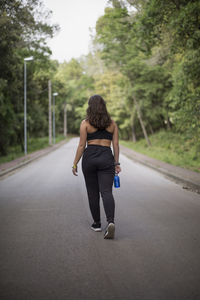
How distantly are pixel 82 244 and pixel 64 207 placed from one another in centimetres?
265

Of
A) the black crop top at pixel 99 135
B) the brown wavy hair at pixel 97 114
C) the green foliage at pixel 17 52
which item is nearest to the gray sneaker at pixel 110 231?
the black crop top at pixel 99 135

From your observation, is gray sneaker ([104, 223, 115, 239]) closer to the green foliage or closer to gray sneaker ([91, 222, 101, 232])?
gray sneaker ([91, 222, 101, 232])

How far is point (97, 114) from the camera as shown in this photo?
4.84 metres

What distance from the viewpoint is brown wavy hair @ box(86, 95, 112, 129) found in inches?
191

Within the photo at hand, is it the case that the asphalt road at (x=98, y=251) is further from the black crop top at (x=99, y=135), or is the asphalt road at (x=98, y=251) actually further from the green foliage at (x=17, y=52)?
the green foliage at (x=17, y=52)

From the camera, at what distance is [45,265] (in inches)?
151

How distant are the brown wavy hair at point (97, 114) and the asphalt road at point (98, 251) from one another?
168cm

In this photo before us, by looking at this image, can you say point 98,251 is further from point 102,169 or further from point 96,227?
point 102,169

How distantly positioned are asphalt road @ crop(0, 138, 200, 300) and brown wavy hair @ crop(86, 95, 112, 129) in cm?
168

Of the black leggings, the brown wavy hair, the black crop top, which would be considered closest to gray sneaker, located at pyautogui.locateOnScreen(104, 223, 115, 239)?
the black leggings

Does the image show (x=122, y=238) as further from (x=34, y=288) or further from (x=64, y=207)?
(x=64, y=207)

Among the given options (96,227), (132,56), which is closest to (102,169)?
(96,227)

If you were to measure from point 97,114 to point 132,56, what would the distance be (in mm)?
22149

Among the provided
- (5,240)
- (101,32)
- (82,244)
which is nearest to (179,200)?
(82,244)
